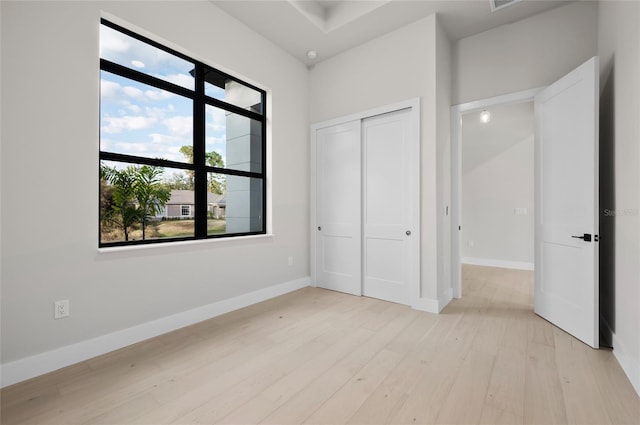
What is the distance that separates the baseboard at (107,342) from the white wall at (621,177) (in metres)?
3.13

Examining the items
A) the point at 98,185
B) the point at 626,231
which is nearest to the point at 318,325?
the point at 98,185

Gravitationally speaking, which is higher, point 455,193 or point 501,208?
point 455,193

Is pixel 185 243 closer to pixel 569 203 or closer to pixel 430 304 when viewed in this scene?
pixel 430 304

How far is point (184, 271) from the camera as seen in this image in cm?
273

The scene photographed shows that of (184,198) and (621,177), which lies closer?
(621,177)

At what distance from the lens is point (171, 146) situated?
9.01 feet

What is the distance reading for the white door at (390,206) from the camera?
10.6 feet

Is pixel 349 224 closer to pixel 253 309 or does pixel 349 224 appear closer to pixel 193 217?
pixel 253 309

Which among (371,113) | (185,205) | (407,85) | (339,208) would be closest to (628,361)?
(339,208)

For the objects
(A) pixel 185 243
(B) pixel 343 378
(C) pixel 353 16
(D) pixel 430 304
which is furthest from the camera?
(C) pixel 353 16

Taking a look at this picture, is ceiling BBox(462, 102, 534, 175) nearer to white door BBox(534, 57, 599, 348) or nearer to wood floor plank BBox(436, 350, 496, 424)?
white door BBox(534, 57, 599, 348)

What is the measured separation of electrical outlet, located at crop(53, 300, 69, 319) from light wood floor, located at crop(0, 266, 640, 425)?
0.37m

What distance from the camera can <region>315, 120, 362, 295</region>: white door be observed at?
370 cm

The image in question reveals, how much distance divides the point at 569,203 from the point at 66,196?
12.9 feet
